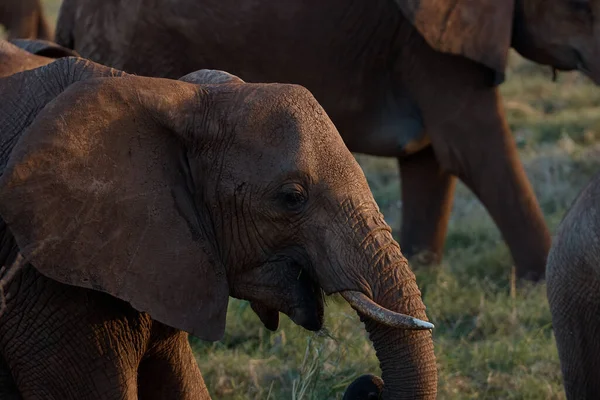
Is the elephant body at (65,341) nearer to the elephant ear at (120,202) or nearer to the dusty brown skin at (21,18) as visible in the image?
the elephant ear at (120,202)

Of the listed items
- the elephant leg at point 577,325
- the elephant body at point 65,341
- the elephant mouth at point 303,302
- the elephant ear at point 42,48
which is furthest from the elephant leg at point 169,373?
the elephant ear at point 42,48

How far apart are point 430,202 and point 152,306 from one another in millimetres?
3601

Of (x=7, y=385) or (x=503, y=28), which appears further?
(x=503, y=28)

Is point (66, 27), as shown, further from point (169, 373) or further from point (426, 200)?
point (169, 373)

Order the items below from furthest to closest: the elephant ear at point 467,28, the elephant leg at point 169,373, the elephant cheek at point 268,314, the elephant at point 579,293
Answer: the elephant ear at point 467,28 < the elephant at point 579,293 < the elephant leg at point 169,373 < the elephant cheek at point 268,314

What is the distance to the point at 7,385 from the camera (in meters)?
3.52

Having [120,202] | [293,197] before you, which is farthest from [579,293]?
[120,202]

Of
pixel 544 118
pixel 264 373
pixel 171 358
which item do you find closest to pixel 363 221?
pixel 171 358

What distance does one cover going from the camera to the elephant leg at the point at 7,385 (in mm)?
3510

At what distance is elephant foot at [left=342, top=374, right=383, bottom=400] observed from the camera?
3.44 m

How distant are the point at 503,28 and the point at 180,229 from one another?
124 inches

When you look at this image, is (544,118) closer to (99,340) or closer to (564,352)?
(564,352)

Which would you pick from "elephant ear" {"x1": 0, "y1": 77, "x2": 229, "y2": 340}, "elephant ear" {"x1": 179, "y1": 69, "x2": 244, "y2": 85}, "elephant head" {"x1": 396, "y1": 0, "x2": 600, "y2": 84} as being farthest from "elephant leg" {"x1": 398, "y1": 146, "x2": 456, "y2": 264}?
"elephant ear" {"x1": 0, "y1": 77, "x2": 229, "y2": 340}

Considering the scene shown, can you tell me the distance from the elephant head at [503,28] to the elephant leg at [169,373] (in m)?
2.68
